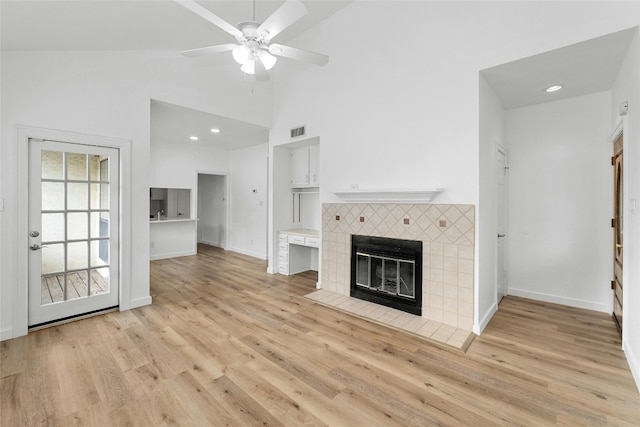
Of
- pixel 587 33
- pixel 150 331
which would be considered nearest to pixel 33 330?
pixel 150 331

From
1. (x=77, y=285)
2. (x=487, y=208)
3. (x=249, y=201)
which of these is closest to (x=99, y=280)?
(x=77, y=285)

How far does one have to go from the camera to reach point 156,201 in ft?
22.6

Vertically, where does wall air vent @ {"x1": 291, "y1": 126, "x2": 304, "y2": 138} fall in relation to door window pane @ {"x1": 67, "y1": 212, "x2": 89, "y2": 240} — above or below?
above

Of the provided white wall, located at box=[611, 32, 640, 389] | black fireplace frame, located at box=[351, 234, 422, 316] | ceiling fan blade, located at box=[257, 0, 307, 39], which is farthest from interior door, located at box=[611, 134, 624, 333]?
ceiling fan blade, located at box=[257, 0, 307, 39]

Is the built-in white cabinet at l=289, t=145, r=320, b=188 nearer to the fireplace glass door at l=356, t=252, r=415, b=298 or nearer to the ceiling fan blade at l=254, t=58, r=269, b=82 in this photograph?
the fireplace glass door at l=356, t=252, r=415, b=298

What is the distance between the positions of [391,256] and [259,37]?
108 inches

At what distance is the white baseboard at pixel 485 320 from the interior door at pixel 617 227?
1.13 metres

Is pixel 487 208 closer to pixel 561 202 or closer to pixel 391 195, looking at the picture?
pixel 391 195

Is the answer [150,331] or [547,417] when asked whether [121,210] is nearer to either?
[150,331]

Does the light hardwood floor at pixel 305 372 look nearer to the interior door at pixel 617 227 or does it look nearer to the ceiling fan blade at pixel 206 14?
the interior door at pixel 617 227

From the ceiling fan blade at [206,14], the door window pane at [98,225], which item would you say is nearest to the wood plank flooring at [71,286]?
the door window pane at [98,225]

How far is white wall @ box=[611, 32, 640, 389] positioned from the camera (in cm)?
217

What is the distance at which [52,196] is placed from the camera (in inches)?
119

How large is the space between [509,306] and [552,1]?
10.9 feet
